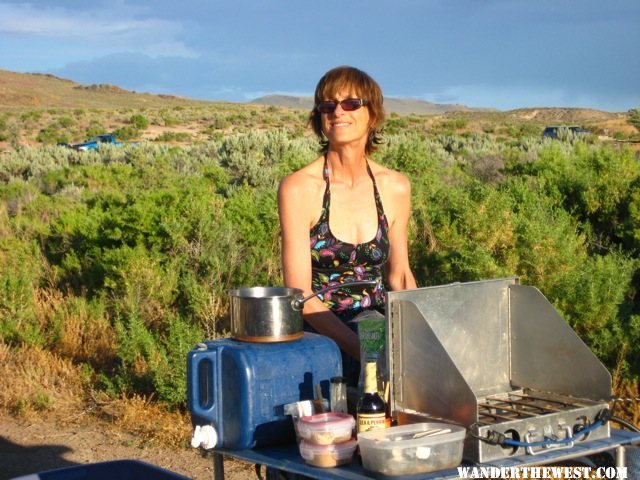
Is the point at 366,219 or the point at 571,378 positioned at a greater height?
the point at 366,219

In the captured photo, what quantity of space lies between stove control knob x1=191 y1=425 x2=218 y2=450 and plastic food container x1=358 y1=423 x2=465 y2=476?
571 millimetres

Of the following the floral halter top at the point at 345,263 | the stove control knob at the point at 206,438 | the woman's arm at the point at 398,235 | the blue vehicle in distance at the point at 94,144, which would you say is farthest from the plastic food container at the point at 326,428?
the blue vehicle in distance at the point at 94,144

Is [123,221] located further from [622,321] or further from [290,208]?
[290,208]

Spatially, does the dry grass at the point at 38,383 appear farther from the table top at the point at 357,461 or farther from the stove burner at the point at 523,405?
the stove burner at the point at 523,405

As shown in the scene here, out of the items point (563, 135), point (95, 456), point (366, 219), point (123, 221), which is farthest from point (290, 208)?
point (563, 135)

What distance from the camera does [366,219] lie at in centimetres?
402

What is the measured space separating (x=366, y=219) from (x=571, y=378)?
3.75 feet

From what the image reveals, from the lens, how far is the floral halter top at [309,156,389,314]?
3.94m

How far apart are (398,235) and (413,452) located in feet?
5.54

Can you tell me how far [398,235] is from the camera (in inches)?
166

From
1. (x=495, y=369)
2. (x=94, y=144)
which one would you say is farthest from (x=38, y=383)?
(x=94, y=144)

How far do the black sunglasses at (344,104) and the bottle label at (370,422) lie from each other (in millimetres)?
1484

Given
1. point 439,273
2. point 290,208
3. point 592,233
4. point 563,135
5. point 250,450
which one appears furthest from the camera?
point 563,135

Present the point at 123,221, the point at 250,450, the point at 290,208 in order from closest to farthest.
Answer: the point at 250,450
the point at 290,208
the point at 123,221
